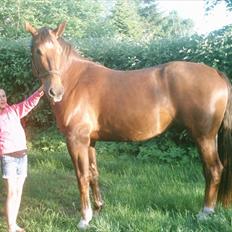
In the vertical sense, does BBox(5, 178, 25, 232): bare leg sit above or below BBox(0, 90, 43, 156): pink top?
below

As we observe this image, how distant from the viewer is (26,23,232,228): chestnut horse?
3.91 meters

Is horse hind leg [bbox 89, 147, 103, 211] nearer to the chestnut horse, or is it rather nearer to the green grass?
the green grass

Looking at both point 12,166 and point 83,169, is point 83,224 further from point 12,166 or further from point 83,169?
point 12,166

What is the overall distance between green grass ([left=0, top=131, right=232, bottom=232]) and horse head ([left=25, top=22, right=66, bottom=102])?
1283 mm

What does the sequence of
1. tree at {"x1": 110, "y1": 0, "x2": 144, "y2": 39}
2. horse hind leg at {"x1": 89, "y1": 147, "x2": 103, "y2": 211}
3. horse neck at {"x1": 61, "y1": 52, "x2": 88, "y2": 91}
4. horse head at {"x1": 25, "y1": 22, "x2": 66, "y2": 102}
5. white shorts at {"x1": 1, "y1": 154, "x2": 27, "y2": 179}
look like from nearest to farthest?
horse head at {"x1": 25, "y1": 22, "x2": 66, "y2": 102} < white shorts at {"x1": 1, "y1": 154, "x2": 27, "y2": 179} < horse neck at {"x1": 61, "y1": 52, "x2": 88, "y2": 91} < horse hind leg at {"x1": 89, "y1": 147, "x2": 103, "y2": 211} < tree at {"x1": 110, "y1": 0, "x2": 144, "y2": 39}

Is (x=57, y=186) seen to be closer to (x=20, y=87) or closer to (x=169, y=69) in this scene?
(x=169, y=69)

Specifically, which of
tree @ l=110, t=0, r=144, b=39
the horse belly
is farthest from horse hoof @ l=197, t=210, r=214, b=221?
tree @ l=110, t=0, r=144, b=39

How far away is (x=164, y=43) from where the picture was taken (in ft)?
25.2

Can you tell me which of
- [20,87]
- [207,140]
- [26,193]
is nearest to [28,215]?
[26,193]

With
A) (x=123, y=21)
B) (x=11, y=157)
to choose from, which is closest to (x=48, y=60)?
→ (x=11, y=157)

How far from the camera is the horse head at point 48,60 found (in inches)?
148

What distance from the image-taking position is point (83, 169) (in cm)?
402

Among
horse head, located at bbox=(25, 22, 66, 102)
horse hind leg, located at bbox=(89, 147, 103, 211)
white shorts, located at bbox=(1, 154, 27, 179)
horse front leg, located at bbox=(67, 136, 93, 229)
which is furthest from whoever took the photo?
horse hind leg, located at bbox=(89, 147, 103, 211)

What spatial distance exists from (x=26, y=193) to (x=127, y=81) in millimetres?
2261
